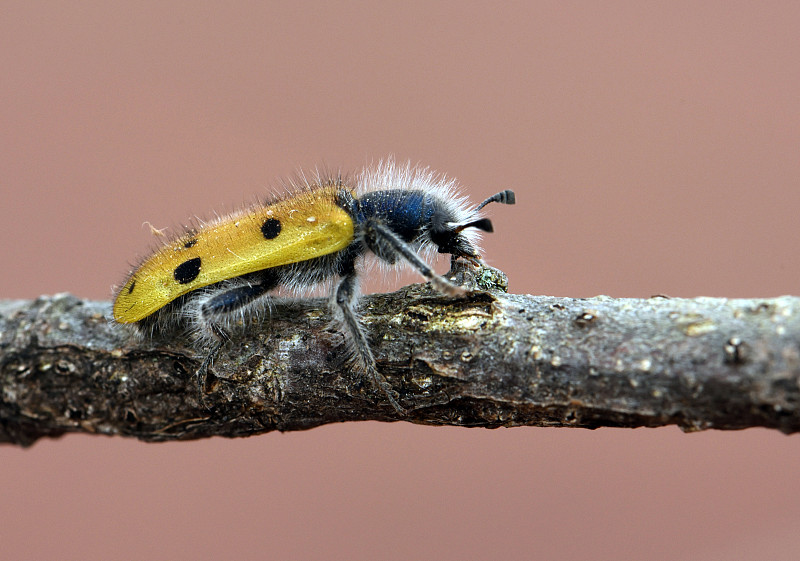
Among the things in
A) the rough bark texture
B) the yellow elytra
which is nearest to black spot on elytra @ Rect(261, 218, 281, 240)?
the yellow elytra

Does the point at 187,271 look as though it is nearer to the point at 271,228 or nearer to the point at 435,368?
the point at 271,228

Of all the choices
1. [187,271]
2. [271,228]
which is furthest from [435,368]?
[187,271]

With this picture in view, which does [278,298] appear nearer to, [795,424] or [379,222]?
[379,222]

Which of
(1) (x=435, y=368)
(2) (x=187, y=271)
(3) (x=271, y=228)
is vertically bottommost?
(1) (x=435, y=368)

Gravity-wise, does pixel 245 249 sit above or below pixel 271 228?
below

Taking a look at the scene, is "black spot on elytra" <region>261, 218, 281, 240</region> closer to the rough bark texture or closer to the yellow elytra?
the yellow elytra

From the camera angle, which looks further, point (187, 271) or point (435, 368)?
point (187, 271)
